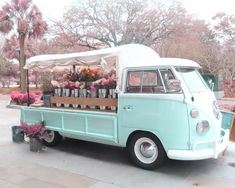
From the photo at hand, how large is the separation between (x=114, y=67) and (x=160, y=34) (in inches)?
736

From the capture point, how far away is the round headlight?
14.9ft

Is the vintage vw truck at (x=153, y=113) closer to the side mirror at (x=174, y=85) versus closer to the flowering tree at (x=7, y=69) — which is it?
the side mirror at (x=174, y=85)

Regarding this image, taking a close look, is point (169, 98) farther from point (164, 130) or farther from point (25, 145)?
point (25, 145)

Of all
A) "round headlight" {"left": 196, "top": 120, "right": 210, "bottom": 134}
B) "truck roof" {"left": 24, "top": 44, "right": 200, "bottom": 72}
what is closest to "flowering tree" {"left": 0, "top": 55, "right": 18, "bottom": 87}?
"truck roof" {"left": 24, "top": 44, "right": 200, "bottom": 72}

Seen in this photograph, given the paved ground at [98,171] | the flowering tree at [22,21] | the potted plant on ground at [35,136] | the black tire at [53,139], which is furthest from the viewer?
the flowering tree at [22,21]

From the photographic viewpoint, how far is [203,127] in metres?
4.59

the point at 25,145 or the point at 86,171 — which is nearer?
the point at 86,171

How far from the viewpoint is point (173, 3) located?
22953 mm

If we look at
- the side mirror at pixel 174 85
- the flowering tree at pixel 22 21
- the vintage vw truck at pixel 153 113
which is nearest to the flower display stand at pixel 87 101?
the vintage vw truck at pixel 153 113

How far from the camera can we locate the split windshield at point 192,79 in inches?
192

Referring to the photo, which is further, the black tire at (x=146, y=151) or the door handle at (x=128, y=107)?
the door handle at (x=128, y=107)

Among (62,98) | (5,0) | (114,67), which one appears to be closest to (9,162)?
(62,98)

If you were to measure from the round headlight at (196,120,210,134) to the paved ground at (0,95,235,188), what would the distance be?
2.41 ft

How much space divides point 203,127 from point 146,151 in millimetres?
1091
